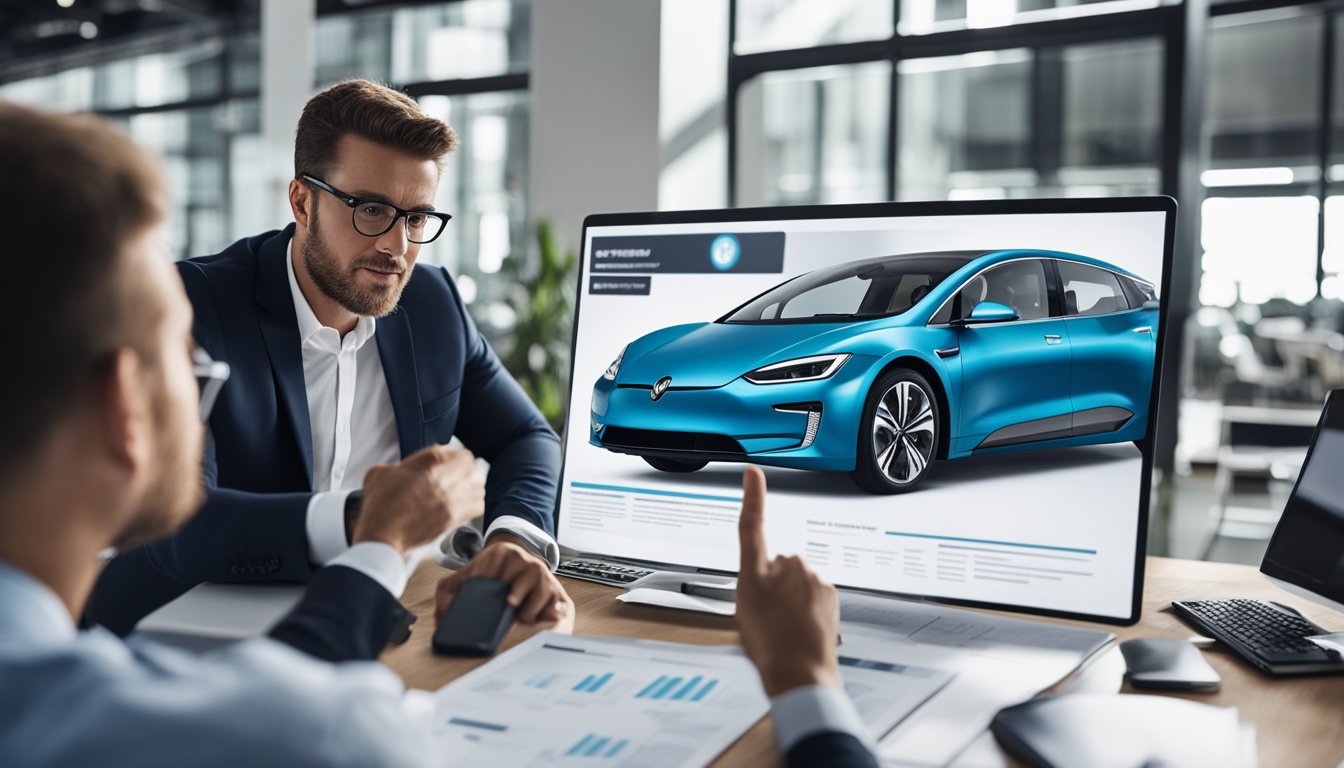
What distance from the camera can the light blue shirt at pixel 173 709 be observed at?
0.50 meters

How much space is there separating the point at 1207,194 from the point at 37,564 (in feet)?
27.0

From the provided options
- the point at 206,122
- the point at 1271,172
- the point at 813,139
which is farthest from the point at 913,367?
the point at 206,122

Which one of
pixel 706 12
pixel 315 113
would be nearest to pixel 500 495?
pixel 315 113

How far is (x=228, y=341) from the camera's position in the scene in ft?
5.40

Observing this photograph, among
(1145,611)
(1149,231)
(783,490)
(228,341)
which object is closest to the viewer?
(1149,231)

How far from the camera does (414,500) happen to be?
40.9 inches

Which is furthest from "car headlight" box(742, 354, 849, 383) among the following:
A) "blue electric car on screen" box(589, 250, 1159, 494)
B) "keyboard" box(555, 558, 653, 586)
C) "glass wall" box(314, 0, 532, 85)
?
"glass wall" box(314, 0, 532, 85)

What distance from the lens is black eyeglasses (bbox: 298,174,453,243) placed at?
1.76 meters

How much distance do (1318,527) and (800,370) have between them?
667 millimetres

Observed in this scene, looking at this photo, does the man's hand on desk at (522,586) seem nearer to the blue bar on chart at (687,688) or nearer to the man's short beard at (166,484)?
the blue bar on chart at (687,688)

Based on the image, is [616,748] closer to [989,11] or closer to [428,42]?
[989,11]

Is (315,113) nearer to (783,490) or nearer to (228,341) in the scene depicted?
(228,341)

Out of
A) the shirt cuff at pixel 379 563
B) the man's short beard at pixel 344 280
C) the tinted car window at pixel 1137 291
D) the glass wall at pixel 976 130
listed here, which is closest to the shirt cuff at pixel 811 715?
the shirt cuff at pixel 379 563

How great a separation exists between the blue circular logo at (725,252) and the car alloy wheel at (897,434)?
252mm
